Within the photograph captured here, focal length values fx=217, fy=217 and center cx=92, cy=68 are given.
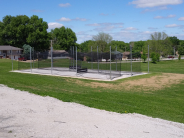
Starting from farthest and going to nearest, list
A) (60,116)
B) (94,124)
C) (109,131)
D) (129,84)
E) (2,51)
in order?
1. (2,51)
2. (129,84)
3. (60,116)
4. (94,124)
5. (109,131)

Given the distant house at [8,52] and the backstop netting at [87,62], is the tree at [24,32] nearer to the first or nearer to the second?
the distant house at [8,52]

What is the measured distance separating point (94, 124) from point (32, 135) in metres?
1.81

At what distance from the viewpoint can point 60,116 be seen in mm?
7059

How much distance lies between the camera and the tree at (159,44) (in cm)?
6438

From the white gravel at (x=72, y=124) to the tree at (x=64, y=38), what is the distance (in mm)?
82164

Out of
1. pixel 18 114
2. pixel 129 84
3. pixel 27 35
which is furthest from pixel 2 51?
pixel 18 114

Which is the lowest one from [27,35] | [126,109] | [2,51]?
[126,109]

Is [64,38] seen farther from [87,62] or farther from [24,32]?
[87,62]

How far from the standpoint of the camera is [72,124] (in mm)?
6195

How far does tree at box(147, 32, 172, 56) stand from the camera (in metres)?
64.4

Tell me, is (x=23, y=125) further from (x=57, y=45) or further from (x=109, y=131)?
(x=57, y=45)

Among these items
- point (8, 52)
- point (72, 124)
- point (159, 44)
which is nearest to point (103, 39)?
point (159, 44)

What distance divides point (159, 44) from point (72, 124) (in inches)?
2471

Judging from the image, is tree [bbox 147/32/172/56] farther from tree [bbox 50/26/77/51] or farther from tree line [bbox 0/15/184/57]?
tree [bbox 50/26/77/51]
